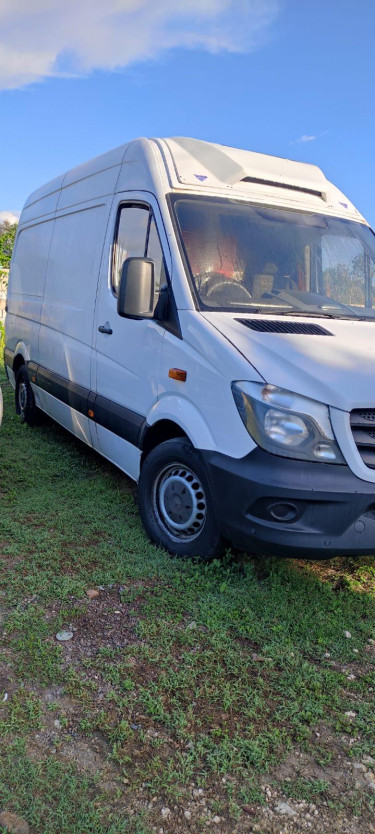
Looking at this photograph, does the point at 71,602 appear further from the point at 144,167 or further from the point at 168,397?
the point at 144,167

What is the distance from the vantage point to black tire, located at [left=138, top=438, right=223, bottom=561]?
11.9 ft

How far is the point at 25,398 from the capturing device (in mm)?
7375

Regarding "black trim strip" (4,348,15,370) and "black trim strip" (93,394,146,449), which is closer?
"black trim strip" (93,394,146,449)

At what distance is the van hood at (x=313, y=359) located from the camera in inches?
122

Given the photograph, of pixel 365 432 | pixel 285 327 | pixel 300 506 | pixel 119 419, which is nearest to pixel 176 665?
pixel 300 506

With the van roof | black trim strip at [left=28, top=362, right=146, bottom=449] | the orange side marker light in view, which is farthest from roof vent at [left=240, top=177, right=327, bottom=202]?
black trim strip at [left=28, top=362, right=146, bottom=449]

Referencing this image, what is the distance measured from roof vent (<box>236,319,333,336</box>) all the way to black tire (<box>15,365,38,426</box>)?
162 inches

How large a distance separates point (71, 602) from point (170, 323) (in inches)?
65.4

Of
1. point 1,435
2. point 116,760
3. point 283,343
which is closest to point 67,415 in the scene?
point 1,435

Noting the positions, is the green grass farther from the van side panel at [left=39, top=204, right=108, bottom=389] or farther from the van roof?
the van roof

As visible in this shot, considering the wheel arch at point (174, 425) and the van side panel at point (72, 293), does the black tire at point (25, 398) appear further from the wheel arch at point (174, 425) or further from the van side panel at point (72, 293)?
the wheel arch at point (174, 425)

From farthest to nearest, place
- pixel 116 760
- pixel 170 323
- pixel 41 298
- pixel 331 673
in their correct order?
pixel 41 298
pixel 170 323
pixel 331 673
pixel 116 760

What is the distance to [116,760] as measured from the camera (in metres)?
2.35

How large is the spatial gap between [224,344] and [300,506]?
906 mm
